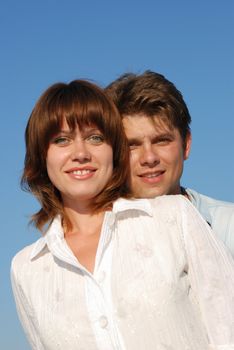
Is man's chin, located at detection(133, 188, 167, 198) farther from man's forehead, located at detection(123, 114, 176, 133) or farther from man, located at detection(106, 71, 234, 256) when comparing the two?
man's forehead, located at detection(123, 114, 176, 133)

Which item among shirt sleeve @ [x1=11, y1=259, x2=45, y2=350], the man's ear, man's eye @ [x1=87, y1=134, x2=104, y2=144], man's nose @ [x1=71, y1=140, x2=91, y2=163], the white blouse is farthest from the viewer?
the man's ear

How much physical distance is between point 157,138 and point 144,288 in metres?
1.53

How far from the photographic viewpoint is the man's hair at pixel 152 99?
4.99m

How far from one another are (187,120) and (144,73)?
0.54 metres

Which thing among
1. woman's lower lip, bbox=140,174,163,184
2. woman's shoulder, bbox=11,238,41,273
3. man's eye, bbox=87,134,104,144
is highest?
man's eye, bbox=87,134,104,144

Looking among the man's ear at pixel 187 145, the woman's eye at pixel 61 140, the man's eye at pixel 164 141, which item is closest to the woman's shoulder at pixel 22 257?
the woman's eye at pixel 61 140

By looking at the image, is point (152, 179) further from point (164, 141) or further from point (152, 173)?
point (164, 141)

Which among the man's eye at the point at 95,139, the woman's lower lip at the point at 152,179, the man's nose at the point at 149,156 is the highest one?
the man's eye at the point at 95,139

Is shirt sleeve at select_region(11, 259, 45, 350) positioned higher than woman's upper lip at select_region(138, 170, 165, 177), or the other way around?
woman's upper lip at select_region(138, 170, 165, 177)

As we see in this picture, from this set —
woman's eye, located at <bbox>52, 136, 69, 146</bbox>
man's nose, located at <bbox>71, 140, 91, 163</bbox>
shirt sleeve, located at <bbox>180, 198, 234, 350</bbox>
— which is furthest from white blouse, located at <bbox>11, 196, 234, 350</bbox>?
woman's eye, located at <bbox>52, 136, 69, 146</bbox>

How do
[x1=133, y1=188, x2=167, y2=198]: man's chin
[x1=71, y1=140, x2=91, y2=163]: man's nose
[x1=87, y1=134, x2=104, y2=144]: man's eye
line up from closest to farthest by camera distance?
[x1=71, y1=140, x2=91, y2=163]: man's nose < [x1=87, y1=134, x2=104, y2=144]: man's eye < [x1=133, y1=188, x2=167, y2=198]: man's chin

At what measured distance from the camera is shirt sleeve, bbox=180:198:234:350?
149 inches

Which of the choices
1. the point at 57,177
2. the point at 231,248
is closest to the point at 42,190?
the point at 57,177

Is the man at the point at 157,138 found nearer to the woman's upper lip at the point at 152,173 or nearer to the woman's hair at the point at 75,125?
the woman's upper lip at the point at 152,173
